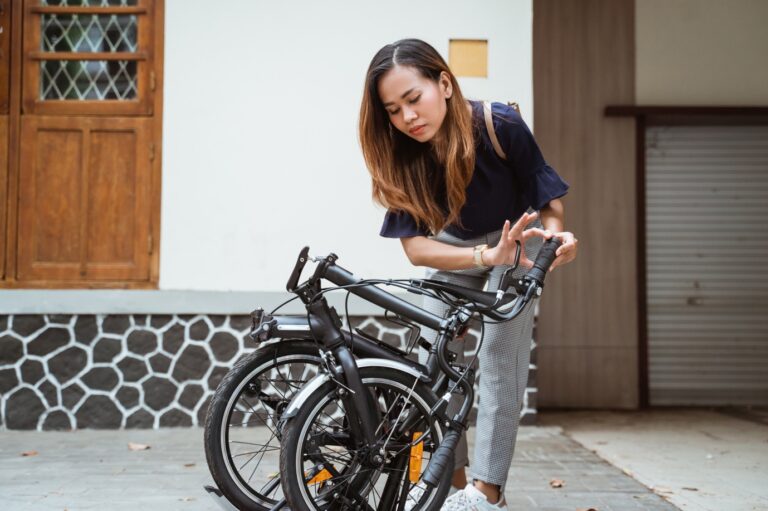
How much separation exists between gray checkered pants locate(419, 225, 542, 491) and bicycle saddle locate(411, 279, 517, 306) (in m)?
0.28

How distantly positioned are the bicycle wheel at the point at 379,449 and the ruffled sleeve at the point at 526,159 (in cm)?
85

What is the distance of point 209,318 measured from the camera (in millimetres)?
5148

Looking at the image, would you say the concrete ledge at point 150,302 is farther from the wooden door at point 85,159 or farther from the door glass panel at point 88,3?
the door glass panel at point 88,3

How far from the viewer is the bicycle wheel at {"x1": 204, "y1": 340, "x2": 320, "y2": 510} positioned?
253 cm

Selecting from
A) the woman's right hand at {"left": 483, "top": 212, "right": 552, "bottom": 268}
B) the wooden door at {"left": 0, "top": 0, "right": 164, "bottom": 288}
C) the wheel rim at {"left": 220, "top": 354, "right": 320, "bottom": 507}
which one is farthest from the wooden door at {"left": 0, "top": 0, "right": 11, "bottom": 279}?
the woman's right hand at {"left": 483, "top": 212, "right": 552, "bottom": 268}

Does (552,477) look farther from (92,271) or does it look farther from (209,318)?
(92,271)

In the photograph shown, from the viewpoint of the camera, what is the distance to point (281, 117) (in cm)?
526

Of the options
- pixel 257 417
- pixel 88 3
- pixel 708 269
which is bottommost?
pixel 257 417

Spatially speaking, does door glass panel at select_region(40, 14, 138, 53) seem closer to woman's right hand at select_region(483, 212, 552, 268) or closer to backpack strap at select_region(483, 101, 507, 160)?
backpack strap at select_region(483, 101, 507, 160)

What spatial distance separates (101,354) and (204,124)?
5.64 feet

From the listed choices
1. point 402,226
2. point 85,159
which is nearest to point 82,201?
point 85,159

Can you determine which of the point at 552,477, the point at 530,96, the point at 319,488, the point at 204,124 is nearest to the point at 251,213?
the point at 204,124

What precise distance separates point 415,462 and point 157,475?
191cm

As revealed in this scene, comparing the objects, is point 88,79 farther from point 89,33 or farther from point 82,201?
point 82,201
